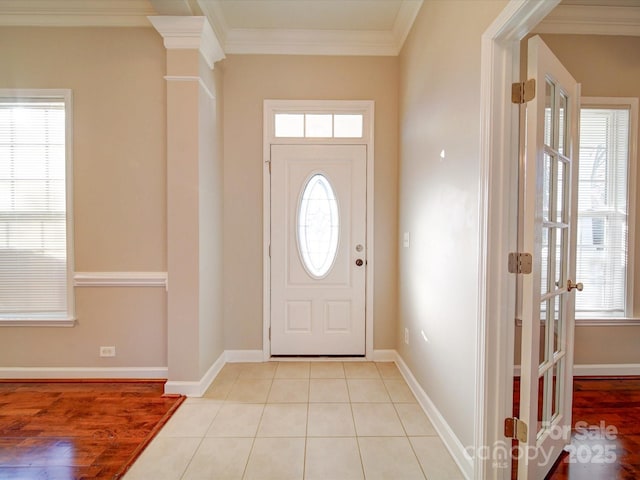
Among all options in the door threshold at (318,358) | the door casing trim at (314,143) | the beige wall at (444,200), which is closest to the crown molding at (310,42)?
the beige wall at (444,200)

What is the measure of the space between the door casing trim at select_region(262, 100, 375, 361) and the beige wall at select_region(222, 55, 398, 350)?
52 millimetres

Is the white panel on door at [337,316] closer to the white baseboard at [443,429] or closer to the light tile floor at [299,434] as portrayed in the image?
the light tile floor at [299,434]

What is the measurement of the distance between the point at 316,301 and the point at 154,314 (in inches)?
56.7

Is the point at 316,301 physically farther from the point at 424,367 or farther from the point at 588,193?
the point at 588,193

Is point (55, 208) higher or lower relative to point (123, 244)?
higher

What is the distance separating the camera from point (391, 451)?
1833 millimetres

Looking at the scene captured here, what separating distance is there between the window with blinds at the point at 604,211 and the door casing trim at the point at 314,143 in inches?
Answer: 70.5

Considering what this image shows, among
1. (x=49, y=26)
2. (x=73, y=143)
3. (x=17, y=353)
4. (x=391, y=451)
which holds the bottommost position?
(x=391, y=451)

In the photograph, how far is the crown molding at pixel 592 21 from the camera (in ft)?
8.45

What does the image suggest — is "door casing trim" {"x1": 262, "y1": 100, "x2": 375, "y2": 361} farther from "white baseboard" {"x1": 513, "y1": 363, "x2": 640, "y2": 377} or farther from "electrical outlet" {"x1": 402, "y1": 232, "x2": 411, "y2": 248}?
"white baseboard" {"x1": 513, "y1": 363, "x2": 640, "y2": 377}

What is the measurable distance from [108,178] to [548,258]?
3.19 metres

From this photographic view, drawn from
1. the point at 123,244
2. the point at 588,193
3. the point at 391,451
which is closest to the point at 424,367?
the point at 391,451

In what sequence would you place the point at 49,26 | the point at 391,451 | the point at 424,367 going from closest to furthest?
the point at 391,451, the point at 424,367, the point at 49,26

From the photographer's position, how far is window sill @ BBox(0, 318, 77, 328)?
8.80ft
